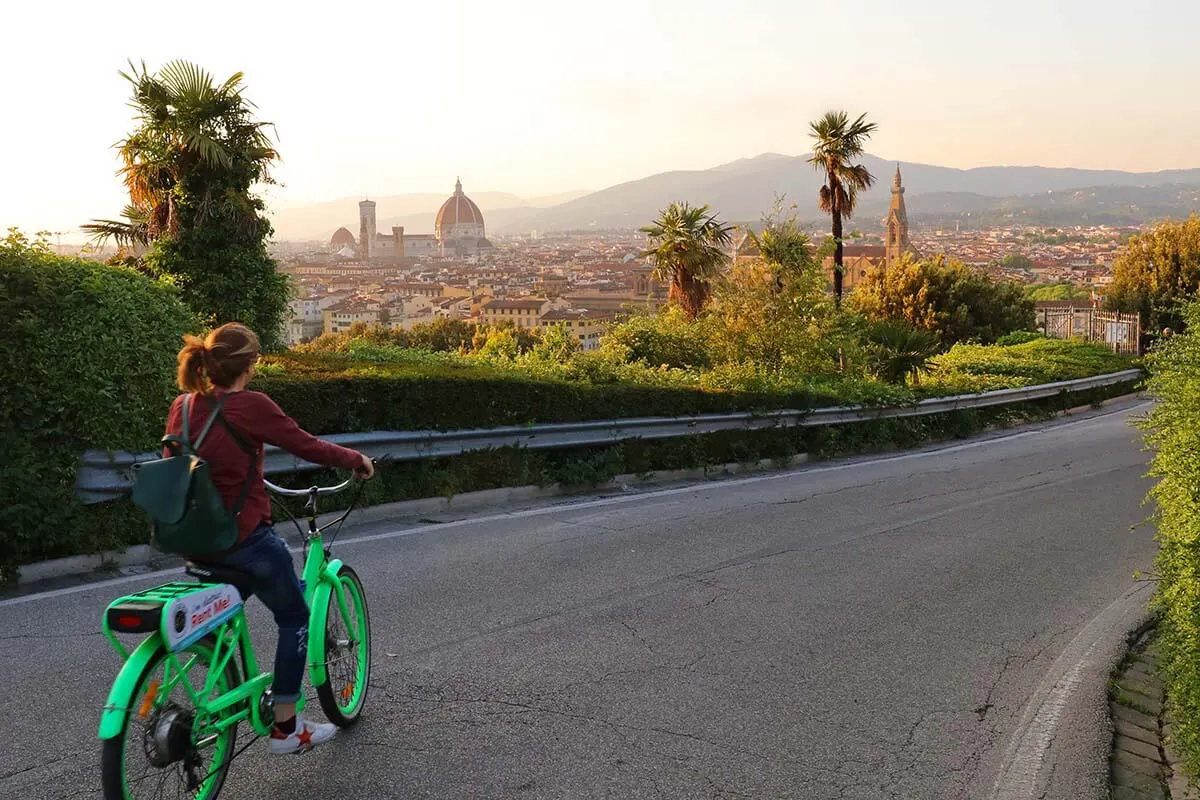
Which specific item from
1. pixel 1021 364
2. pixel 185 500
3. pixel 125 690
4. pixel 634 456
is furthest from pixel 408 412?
pixel 1021 364

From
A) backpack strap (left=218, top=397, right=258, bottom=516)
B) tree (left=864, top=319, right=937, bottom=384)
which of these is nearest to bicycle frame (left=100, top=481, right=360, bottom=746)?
backpack strap (left=218, top=397, right=258, bottom=516)

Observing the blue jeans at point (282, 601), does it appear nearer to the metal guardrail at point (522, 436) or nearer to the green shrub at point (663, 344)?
the metal guardrail at point (522, 436)

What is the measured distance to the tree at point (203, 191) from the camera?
17672 mm

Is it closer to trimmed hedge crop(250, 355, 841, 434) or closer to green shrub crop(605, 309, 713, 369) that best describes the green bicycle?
trimmed hedge crop(250, 355, 841, 434)

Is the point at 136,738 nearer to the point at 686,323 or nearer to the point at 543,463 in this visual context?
the point at 543,463

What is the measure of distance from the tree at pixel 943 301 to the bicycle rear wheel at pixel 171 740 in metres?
42.8

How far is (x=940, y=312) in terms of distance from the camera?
4597 cm

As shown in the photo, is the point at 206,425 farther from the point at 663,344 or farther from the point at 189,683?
the point at 663,344

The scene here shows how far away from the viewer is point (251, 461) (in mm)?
4082

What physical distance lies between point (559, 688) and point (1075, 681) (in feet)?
9.17

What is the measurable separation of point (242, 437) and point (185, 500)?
34 cm

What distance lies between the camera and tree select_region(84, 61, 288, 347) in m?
17.7

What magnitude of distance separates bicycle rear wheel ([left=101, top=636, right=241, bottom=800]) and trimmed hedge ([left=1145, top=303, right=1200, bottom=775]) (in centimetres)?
380

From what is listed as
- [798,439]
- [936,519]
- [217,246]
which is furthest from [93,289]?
[217,246]
